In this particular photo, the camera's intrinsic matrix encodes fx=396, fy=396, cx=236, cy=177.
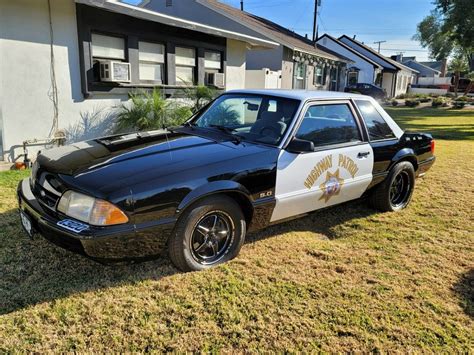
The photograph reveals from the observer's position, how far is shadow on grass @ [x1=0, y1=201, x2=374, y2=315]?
3.10 meters

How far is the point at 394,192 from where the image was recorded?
5.37 metres

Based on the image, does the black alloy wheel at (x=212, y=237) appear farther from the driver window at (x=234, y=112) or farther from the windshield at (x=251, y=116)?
the driver window at (x=234, y=112)

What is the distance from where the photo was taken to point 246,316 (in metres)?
A: 2.95

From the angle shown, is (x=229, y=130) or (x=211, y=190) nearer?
(x=211, y=190)

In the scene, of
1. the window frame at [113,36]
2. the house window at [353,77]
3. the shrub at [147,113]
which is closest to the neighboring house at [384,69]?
the house window at [353,77]

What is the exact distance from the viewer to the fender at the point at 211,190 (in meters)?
3.17

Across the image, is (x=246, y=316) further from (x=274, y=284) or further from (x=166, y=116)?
(x=166, y=116)

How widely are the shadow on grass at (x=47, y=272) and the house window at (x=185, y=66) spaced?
23.1ft

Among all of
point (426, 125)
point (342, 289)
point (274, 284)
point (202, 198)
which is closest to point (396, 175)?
point (342, 289)

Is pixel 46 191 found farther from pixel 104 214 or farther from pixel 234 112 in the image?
pixel 234 112

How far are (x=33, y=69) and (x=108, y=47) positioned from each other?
70.4 inches

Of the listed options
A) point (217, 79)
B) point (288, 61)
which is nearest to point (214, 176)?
point (217, 79)

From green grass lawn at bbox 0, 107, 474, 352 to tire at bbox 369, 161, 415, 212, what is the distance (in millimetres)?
582

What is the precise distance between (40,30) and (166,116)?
2854 millimetres
